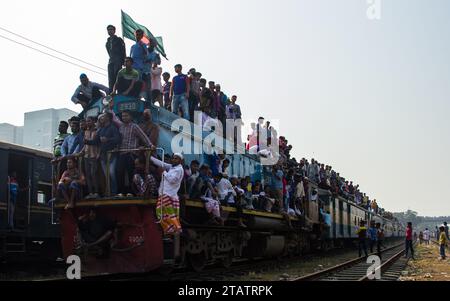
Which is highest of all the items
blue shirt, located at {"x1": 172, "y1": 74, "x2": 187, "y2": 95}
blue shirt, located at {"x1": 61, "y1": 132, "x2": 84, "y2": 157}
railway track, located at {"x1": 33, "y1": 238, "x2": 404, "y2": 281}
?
blue shirt, located at {"x1": 172, "y1": 74, "x2": 187, "y2": 95}

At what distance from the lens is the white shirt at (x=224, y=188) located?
11.7 metres

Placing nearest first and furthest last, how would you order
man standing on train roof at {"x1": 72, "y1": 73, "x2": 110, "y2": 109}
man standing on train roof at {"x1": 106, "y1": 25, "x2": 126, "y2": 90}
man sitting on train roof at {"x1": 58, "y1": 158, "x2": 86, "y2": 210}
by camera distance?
man sitting on train roof at {"x1": 58, "y1": 158, "x2": 86, "y2": 210} < man standing on train roof at {"x1": 106, "y1": 25, "x2": 126, "y2": 90} < man standing on train roof at {"x1": 72, "y1": 73, "x2": 110, "y2": 109}

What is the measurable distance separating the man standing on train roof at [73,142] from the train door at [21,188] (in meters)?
3.21

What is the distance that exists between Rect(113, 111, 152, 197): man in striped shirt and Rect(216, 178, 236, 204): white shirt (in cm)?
259

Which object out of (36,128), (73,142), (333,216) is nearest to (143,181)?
(73,142)

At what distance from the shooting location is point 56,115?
51.7 metres

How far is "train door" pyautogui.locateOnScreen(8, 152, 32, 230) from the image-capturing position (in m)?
12.9

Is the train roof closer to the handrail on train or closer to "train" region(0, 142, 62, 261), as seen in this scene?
"train" region(0, 142, 62, 261)

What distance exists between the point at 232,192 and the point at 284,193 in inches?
181

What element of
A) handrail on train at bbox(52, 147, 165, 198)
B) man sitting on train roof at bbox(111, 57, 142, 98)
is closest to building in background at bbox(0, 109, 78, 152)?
handrail on train at bbox(52, 147, 165, 198)

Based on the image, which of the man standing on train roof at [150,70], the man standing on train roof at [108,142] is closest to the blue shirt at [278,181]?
the man standing on train roof at [150,70]

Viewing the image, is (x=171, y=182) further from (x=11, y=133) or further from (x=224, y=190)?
(x=11, y=133)
